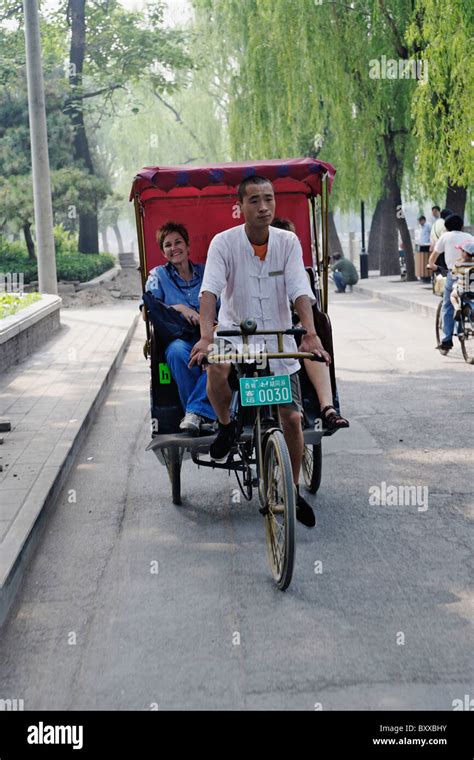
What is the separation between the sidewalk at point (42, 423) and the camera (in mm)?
5773

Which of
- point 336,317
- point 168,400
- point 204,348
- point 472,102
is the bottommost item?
point 336,317

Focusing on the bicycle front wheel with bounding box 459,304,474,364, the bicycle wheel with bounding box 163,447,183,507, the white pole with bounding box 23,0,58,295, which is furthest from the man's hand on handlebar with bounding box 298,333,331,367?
the white pole with bounding box 23,0,58,295

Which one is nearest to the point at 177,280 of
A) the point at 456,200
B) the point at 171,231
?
the point at 171,231

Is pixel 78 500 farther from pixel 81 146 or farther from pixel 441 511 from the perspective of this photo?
pixel 81 146

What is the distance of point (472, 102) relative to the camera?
1942 cm

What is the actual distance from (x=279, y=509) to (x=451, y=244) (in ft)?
30.3

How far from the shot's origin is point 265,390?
5.37 metres

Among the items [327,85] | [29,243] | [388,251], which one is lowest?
[388,251]

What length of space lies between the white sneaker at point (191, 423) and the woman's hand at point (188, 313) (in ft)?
2.32

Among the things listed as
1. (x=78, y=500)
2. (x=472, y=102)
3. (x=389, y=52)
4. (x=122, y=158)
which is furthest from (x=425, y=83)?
(x=122, y=158)

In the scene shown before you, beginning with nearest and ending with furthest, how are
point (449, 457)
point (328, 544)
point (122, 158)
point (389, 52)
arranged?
point (328, 544), point (449, 457), point (389, 52), point (122, 158)

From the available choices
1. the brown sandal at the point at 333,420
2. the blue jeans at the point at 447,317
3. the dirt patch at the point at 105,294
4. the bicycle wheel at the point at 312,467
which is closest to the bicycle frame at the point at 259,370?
the brown sandal at the point at 333,420

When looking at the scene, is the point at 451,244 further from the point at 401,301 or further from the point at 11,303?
the point at 401,301

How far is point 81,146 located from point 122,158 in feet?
88.2
